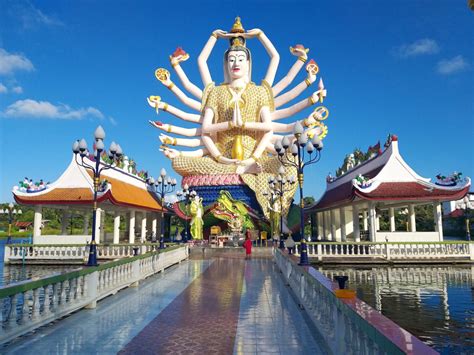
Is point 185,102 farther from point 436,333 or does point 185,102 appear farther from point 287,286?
point 436,333

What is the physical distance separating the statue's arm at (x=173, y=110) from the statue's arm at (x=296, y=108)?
738 centimetres

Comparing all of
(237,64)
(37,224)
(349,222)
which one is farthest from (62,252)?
(349,222)

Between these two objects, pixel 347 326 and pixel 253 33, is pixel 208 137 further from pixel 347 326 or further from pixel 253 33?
pixel 347 326

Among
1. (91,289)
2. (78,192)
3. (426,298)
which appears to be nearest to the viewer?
(91,289)

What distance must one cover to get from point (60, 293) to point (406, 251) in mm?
17717

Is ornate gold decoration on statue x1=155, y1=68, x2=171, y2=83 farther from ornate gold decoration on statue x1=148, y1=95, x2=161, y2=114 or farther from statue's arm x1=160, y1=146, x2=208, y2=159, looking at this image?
statue's arm x1=160, y1=146, x2=208, y2=159

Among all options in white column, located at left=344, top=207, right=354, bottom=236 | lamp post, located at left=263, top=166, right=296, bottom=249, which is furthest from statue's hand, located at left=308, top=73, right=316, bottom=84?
white column, located at left=344, top=207, right=354, bottom=236

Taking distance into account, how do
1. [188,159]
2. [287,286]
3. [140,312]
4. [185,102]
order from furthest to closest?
[185,102]
[188,159]
[287,286]
[140,312]

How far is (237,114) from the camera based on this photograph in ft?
106

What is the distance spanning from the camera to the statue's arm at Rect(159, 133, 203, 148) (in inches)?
1351

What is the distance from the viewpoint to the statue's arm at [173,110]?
35344 mm

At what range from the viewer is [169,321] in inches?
276

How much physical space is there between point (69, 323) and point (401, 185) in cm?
1944

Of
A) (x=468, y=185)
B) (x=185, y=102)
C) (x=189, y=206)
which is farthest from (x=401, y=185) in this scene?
(x=185, y=102)
